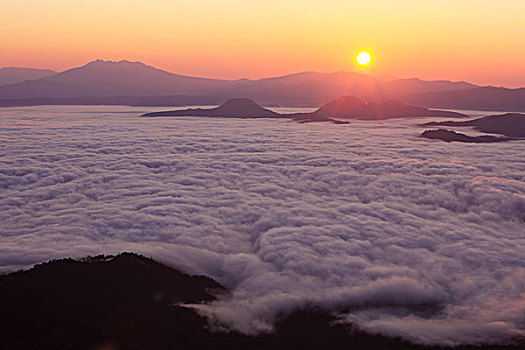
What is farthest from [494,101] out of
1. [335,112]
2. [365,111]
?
[335,112]

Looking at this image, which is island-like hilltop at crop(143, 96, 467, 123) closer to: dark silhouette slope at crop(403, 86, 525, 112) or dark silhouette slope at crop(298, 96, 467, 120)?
dark silhouette slope at crop(298, 96, 467, 120)

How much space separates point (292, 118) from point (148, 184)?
85905 mm

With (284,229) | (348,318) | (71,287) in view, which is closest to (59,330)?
(71,287)

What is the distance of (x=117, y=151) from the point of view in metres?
51.1

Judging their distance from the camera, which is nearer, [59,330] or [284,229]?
[59,330]

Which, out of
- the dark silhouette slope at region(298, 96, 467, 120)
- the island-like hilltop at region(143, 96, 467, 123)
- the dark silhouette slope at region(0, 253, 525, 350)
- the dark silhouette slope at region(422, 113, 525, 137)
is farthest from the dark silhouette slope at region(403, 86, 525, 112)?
the dark silhouette slope at region(0, 253, 525, 350)

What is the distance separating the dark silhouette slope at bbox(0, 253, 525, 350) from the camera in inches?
409

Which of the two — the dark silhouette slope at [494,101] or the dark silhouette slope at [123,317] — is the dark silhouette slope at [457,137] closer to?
the dark silhouette slope at [123,317]

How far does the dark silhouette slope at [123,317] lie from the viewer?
10.4 meters

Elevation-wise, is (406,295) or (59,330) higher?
(59,330)

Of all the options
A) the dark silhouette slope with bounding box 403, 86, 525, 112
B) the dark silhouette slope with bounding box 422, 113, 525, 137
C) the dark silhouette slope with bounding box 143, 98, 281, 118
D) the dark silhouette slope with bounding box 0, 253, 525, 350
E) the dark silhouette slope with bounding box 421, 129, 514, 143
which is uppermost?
the dark silhouette slope with bounding box 403, 86, 525, 112

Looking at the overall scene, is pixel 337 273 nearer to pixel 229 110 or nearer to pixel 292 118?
pixel 292 118

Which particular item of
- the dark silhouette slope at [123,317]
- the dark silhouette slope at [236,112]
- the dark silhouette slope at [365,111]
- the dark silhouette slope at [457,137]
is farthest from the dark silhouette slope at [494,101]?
the dark silhouette slope at [123,317]

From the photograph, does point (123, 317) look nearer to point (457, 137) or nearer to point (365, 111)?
point (457, 137)
